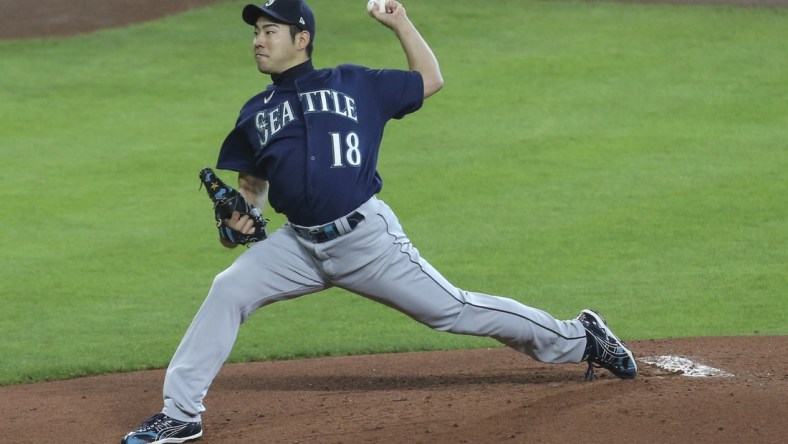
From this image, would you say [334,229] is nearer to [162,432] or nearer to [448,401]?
[448,401]

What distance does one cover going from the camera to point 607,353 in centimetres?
505

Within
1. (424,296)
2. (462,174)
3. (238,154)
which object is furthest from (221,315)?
(462,174)

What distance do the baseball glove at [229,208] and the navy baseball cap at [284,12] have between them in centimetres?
64

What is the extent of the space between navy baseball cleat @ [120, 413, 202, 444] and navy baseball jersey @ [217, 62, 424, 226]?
856 millimetres

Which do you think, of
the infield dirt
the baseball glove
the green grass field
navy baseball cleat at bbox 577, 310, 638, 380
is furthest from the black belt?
the green grass field

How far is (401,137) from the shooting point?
34.2ft

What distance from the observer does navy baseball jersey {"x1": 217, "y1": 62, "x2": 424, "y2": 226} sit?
180 inches

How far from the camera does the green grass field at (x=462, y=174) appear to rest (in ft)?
22.0

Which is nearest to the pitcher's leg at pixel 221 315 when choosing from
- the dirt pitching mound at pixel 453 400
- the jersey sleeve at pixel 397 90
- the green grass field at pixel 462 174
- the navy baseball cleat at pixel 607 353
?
the dirt pitching mound at pixel 453 400

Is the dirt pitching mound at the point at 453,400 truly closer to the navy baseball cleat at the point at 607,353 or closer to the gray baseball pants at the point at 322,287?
the navy baseball cleat at the point at 607,353

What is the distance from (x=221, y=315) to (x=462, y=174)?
5.01 m

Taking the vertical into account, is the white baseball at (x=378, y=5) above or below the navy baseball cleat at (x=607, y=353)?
above

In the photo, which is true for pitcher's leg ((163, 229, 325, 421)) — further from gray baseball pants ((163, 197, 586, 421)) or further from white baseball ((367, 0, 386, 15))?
white baseball ((367, 0, 386, 15))

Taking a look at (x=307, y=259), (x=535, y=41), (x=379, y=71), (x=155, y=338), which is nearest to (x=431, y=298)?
(x=307, y=259)
